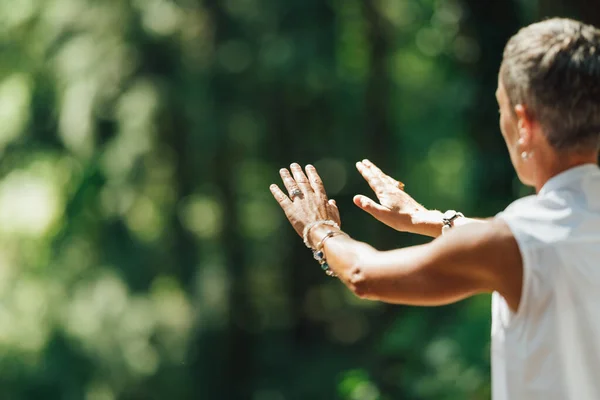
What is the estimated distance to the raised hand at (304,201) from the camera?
1.94 metres

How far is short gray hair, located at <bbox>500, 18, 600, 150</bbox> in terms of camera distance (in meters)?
1.54

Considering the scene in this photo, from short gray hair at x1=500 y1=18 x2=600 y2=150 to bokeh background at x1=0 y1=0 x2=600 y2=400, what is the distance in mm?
6190

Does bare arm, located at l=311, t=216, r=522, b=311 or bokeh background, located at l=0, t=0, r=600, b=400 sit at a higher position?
bokeh background, located at l=0, t=0, r=600, b=400

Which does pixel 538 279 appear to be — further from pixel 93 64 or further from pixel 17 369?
pixel 17 369

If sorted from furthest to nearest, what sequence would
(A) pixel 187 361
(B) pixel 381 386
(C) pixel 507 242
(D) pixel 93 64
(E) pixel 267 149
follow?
(E) pixel 267 149
(A) pixel 187 361
(D) pixel 93 64
(B) pixel 381 386
(C) pixel 507 242

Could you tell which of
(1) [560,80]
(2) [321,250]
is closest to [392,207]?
(2) [321,250]

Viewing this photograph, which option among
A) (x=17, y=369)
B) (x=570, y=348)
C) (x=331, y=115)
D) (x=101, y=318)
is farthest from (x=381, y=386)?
(x=17, y=369)

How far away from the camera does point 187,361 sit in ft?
30.6

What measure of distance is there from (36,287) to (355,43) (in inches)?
185

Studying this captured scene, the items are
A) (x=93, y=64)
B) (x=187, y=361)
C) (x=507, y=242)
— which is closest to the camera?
Answer: (x=507, y=242)

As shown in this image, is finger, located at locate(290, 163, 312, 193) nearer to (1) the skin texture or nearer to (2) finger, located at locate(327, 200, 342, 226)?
(2) finger, located at locate(327, 200, 342, 226)

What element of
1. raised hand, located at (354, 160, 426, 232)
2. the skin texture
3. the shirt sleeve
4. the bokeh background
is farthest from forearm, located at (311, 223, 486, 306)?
the bokeh background

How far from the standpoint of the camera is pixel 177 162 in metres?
9.51

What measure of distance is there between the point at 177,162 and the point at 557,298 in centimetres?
820
